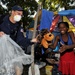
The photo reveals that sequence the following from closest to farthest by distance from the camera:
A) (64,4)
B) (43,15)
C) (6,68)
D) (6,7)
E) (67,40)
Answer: (6,68) < (67,40) < (43,15) < (6,7) < (64,4)

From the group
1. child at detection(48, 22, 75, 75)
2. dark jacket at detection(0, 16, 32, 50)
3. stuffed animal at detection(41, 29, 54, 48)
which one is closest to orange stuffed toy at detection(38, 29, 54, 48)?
stuffed animal at detection(41, 29, 54, 48)

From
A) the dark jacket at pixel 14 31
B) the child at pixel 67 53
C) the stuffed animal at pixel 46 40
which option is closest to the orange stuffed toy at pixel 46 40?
the stuffed animal at pixel 46 40

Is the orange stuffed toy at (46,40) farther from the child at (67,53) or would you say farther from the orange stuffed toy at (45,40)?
the child at (67,53)

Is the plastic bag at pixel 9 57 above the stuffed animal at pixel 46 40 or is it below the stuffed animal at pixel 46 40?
below

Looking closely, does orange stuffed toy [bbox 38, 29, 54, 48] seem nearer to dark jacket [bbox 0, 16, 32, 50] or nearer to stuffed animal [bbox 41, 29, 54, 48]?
stuffed animal [bbox 41, 29, 54, 48]

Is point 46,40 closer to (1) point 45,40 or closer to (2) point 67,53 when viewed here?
(1) point 45,40

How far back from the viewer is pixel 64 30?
4.27 metres

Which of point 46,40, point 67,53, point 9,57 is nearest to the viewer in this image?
point 9,57

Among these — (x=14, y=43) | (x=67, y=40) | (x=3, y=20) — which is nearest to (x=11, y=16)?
(x=3, y=20)

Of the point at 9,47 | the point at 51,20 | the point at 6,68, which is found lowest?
the point at 6,68

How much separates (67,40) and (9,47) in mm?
973

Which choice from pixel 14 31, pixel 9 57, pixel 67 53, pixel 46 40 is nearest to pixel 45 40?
pixel 46 40

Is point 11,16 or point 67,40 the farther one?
point 67,40

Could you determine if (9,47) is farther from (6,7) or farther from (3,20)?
(6,7)
